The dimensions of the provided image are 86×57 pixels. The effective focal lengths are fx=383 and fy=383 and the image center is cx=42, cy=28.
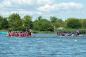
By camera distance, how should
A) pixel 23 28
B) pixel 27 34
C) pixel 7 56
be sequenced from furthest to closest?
pixel 23 28
pixel 27 34
pixel 7 56

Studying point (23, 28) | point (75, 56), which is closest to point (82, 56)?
point (75, 56)

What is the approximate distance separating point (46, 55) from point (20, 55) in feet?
9.53

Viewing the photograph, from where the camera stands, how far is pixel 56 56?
41500 mm

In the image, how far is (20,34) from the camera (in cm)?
11700

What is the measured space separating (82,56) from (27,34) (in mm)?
74615

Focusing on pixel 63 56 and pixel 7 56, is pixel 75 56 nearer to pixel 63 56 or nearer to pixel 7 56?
pixel 63 56

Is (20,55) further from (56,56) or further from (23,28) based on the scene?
(23,28)

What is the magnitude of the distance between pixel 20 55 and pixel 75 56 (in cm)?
613

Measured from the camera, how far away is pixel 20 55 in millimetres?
42812

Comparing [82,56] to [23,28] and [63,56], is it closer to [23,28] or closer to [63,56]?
[63,56]

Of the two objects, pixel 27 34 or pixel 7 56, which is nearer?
pixel 7 56

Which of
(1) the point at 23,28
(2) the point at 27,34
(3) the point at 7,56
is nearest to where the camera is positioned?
(3) the point at 7,56

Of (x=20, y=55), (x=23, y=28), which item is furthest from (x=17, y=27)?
(x=20, y=55)

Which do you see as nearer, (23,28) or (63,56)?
(63,56)
